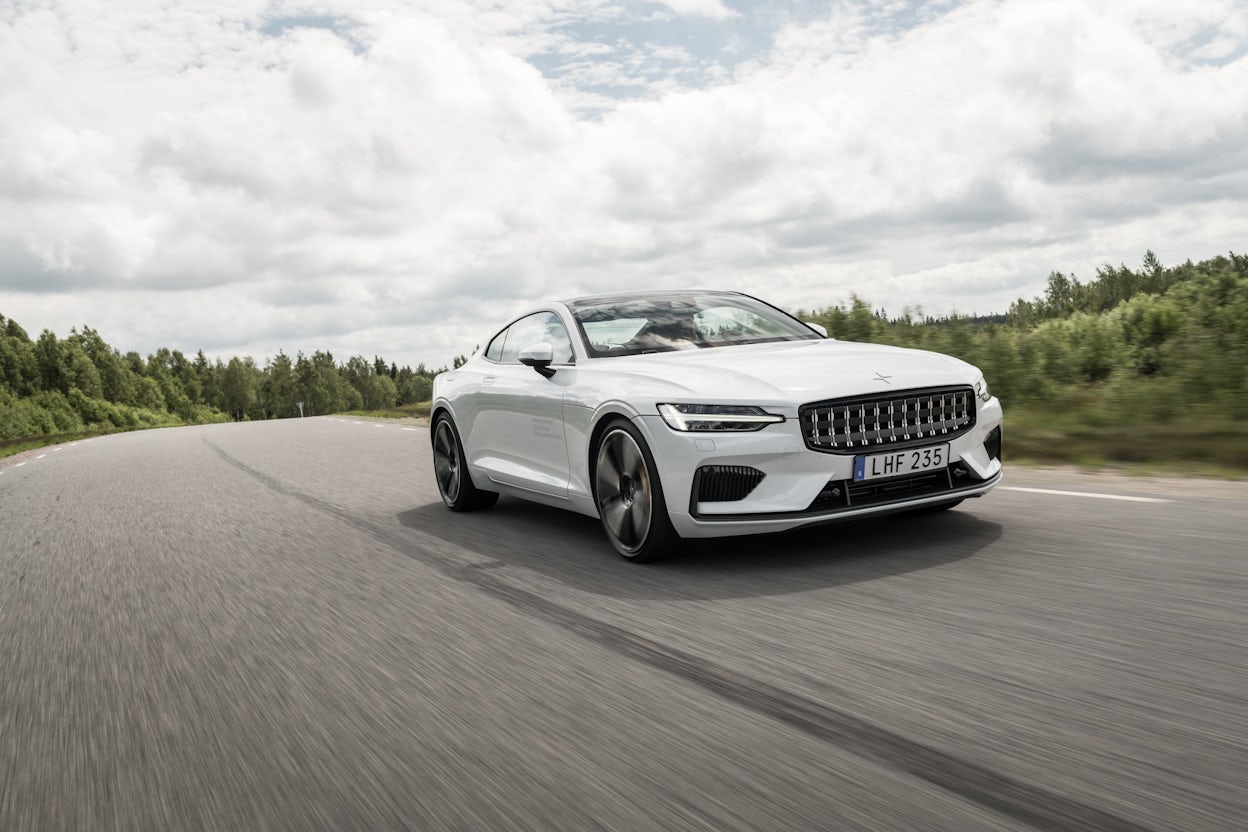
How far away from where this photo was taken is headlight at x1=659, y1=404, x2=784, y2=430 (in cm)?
492

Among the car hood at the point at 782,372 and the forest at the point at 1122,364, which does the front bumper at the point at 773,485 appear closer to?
the car hood at the point at 782,372

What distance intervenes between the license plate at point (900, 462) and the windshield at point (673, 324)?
151 cm

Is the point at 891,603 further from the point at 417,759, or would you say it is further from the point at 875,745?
the point at 417,759

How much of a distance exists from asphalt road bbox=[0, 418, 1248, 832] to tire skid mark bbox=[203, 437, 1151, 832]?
0.01 m

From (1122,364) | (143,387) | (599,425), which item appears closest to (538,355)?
(599,425)

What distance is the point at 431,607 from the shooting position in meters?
4.88

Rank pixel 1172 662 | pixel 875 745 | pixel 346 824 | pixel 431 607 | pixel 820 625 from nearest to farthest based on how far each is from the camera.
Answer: pixel 346 824 → pixel 875 745 → pixel 1172 662 → pixel 820 625 → pixel 431 607

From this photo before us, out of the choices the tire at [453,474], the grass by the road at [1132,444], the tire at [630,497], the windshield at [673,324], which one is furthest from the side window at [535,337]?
the grass by the road at [1132,444]

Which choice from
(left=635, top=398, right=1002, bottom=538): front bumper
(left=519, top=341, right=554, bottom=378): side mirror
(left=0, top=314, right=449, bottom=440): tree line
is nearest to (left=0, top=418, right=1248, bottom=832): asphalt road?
(left=635, top=398, right=1002, bottom=538): front bumper

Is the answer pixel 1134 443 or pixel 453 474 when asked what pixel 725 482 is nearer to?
pixel 453 474

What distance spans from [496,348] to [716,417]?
10.2ft

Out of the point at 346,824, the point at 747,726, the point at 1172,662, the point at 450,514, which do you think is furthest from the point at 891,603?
the point at 450,514

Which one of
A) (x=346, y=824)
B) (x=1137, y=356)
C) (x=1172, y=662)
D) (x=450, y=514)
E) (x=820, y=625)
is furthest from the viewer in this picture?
(x=1137, y=356)

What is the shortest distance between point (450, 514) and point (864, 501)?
3782mm
